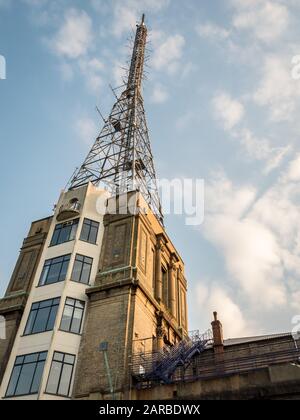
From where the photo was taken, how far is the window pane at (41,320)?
24.1 meters

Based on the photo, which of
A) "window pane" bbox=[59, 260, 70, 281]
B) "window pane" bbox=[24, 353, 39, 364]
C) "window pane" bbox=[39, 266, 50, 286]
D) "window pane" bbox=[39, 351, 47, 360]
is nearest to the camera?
"window pane" bbox=[39, 351, 47, 360]

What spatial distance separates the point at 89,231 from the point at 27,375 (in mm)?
11365

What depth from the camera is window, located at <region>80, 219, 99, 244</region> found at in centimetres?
2909

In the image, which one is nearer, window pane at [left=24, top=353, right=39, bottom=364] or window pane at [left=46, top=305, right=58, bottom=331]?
window pane at [left=24, top=353, right=39, bottom=364]

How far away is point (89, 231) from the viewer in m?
29.7

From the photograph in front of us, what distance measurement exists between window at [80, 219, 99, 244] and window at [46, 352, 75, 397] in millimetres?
9058

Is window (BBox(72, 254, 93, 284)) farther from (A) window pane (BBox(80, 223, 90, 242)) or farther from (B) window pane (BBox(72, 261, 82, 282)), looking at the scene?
(A) window pane (BBox(80, 223, 90, 242))

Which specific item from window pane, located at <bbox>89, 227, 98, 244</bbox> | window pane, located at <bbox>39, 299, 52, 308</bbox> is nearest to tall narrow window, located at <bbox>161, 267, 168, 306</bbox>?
window pane, located at <bbox>89, 227, 98, 244</bbox>

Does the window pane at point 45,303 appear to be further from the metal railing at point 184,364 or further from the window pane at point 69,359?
the metal railing at point 184,364

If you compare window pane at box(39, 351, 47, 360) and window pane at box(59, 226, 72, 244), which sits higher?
window pane at box(59, 226, 72, 244)

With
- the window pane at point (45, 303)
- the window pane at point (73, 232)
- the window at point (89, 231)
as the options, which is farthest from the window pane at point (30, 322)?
the window at point (89, 231)

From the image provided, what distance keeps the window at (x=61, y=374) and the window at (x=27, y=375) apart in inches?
24.6
